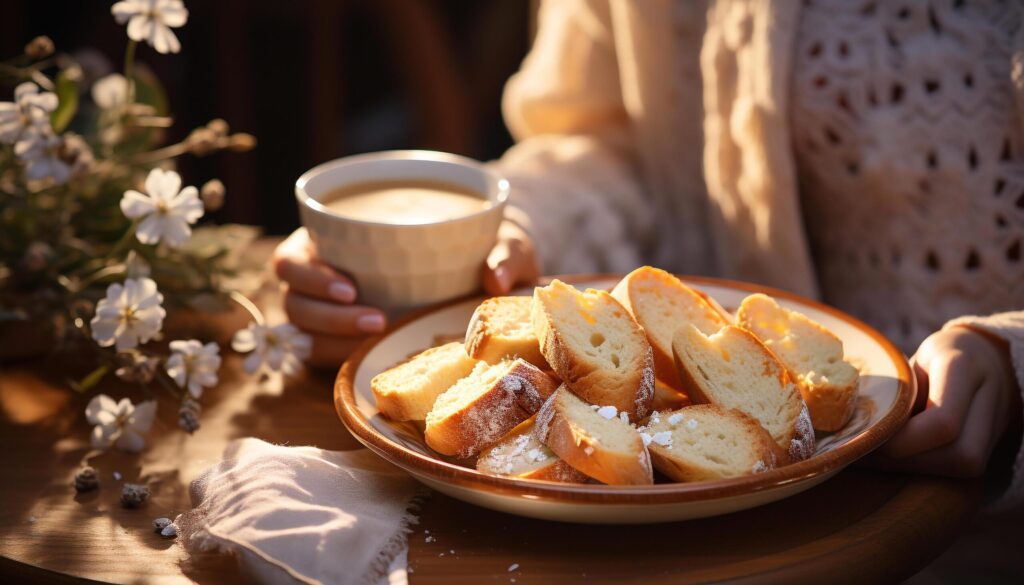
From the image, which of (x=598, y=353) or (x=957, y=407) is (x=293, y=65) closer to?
(x=598, y=353)

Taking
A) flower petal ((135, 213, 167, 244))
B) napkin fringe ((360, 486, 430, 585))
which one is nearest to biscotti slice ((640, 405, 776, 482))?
napkin fringe ((360, 486, 430, 585))

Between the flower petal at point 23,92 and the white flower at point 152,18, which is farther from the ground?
the white flower at point 152,18

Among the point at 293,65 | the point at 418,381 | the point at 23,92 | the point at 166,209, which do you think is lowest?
the point at 293,65

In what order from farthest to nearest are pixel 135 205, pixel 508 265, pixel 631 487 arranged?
pixel 508 265
pixel 135 205
pixel 631 487

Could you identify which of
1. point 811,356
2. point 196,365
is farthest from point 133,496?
point 811,356

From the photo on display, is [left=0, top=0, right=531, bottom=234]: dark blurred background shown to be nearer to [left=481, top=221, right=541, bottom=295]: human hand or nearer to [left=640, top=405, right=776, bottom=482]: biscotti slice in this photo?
[left=481, top=221, right=541, bottom=295]: human hand

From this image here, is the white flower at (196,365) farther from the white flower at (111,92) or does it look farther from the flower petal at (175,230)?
the white flower at (111,92)

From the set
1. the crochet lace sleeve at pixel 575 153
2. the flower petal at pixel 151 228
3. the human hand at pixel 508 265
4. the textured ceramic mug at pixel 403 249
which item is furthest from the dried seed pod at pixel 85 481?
the crochet lace sleeve at pixel 575 153

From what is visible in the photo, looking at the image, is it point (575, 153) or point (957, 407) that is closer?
point (957, 407)
